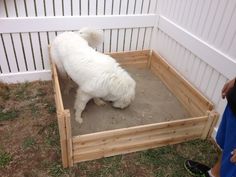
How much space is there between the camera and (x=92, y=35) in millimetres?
2625

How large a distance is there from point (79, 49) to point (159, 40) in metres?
1.38

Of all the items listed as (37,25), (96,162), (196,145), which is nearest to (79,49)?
(37,25)

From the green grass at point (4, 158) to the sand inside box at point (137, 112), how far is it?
0.59 m

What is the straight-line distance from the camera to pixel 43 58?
2949mm

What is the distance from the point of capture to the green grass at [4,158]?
6.58ft

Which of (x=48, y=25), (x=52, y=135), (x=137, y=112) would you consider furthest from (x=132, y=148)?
(x=48, y=25)

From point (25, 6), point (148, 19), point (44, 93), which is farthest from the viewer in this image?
point (148, 19)

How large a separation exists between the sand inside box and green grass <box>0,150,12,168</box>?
1.94ft

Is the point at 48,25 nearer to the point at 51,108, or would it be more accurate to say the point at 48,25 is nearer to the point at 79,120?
the point at 51,108

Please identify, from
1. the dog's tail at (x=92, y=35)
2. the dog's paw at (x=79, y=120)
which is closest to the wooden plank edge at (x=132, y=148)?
the dog's paw at (x=79, y=120)

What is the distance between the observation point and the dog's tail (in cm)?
258

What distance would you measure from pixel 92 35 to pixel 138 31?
Answer: 2.72 feet

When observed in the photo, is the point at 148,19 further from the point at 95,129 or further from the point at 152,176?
the point at 152,176

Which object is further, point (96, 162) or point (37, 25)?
point (37, 25)
